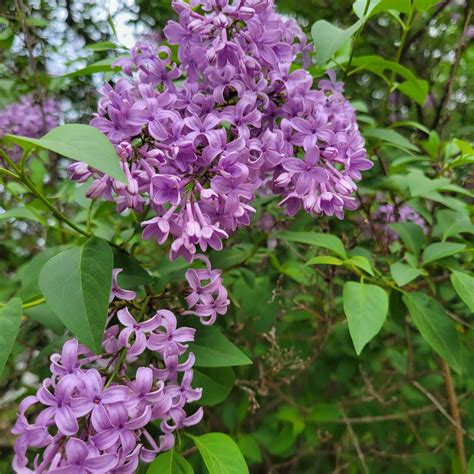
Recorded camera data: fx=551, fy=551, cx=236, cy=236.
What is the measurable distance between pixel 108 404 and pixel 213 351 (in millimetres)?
248

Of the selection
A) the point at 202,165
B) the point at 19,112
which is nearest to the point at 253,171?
the point at 202,165

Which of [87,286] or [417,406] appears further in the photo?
[417,406]

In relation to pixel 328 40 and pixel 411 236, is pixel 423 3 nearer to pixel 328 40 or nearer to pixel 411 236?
pixel 328 40

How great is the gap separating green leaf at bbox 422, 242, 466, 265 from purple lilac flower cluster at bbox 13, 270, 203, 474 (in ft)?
1.80

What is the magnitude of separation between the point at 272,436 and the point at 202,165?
1.30 m

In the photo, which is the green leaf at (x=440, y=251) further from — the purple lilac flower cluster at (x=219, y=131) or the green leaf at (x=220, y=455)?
the green leaf at (x=220, y=455)

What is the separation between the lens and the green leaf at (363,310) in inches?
36.3

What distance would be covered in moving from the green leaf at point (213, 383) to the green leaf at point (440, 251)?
47 cm

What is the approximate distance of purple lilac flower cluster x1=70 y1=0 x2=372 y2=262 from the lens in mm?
913

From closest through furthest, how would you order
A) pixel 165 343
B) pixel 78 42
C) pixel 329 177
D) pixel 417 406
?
pixel 165 343 < pixel 329 177 < pixel 417 406 < pixel 78 42

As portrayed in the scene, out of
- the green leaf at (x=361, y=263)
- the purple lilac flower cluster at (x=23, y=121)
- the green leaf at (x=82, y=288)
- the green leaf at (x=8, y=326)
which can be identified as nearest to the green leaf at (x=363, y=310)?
the green leaf at (x=361, y=263)

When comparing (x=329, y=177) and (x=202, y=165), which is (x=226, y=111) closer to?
(x=202, y=165)

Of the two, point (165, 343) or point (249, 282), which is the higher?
point (165, 343)

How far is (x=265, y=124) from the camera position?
3.46 feet
